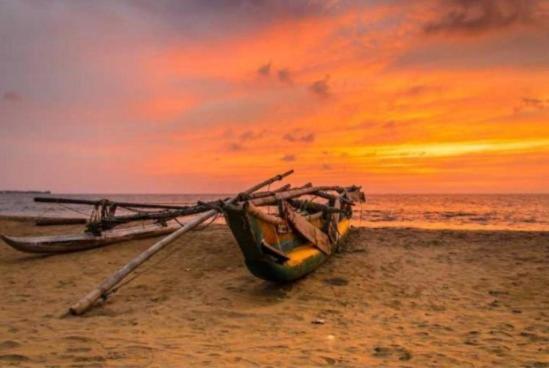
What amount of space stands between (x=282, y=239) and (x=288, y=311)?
1.89m

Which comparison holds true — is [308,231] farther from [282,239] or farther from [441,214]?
[441,214]

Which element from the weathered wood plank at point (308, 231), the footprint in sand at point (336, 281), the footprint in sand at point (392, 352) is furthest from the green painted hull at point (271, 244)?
the footprint in sand at point (392, 352)

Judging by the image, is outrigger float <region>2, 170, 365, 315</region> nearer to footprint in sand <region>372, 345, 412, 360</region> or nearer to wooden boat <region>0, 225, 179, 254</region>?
wooden boat <region>0, 225, 179, 254</region>

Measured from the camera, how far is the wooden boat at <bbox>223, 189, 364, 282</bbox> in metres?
6.98

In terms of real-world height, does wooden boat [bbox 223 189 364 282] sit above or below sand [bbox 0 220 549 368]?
above

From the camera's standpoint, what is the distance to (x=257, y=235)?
7090 millimetres

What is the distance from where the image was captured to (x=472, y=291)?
8.23 metres

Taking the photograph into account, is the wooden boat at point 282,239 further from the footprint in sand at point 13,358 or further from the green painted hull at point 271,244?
the footprint in sand at point 13,358

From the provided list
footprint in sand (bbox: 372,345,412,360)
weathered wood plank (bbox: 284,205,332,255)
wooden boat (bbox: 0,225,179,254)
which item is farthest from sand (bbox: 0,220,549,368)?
weathered wood plank (bbox: 284,205,332,255)

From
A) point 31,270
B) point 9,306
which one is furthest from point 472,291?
point 31,270

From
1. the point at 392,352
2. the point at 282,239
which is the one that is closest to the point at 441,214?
the point at 282,239

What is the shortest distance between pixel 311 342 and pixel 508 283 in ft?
17.7

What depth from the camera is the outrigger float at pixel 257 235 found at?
7.04m

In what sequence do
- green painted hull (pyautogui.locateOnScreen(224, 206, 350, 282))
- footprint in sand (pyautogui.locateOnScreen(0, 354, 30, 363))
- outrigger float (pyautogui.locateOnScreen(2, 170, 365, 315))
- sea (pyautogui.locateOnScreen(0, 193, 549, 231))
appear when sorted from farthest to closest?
sea (pyautogui.locateOnScreen(0, 193, 549, 231))
outrigger float (pyautogui.locateOnScreen(2, 170, 365, 315))
green painted hull (pyautogui.locateOnScreen(224, 206, 350, 282))
footprint in sand (pyautogui.locateOnScreen(0, 354, 30, 363))
